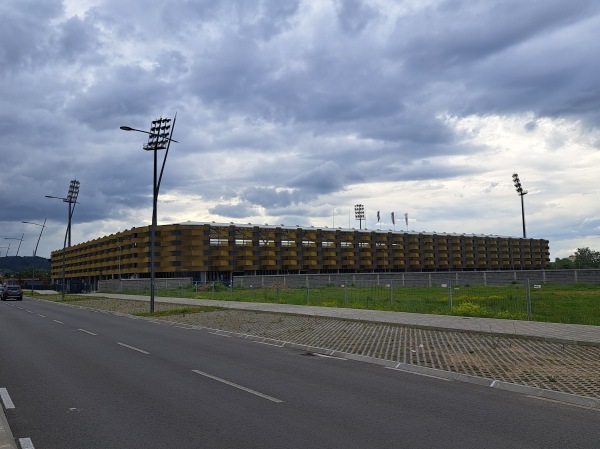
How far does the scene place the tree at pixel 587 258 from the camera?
3822 inches

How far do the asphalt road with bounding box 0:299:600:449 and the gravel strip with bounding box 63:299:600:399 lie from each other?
115 cm

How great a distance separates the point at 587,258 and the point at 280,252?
64.5 m

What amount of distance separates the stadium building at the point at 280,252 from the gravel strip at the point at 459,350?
2822 inches

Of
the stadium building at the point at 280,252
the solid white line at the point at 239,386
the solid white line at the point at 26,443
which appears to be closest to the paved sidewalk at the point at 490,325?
the solid white line at the point at 239,386

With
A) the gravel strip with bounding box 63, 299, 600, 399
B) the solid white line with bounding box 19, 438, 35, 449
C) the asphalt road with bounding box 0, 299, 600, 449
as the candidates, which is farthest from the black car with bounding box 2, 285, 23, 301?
the solid white line with bounding box 19, 438, 35, 449

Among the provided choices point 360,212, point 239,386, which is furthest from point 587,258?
point 239,386

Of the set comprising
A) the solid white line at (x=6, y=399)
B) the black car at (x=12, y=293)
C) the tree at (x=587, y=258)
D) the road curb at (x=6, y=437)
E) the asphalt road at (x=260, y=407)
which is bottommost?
the asphalt road at (x=260, y=407)

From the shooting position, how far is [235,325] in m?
20.8

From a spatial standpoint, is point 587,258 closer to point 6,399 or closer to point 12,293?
point 12,293

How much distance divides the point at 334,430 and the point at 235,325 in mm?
14695

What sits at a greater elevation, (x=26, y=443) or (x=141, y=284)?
(x=141, y=284)

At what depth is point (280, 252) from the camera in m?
114

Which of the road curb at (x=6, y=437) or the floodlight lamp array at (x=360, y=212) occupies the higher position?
the floodlight lamp array at (x=360, y=212)

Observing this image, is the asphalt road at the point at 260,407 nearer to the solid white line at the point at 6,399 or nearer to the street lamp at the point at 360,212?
the solid white line at the point at 6,399
